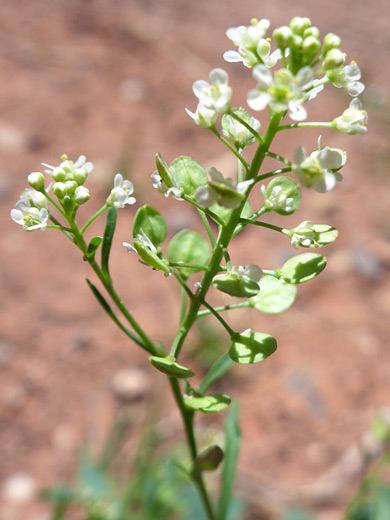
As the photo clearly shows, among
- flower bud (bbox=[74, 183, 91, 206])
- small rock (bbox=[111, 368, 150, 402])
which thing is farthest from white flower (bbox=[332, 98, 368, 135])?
small rock (bbox=[111, 368, 150, 402])

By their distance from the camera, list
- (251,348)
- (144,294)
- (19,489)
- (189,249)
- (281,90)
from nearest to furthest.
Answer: (281,90) → (251,348) → (189,249) → (19,489) → (144,294)

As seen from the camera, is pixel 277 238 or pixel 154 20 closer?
pixel 277 238

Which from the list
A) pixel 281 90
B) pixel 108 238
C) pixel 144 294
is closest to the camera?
pixel 281 90

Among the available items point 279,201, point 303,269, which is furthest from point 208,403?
point 279,201

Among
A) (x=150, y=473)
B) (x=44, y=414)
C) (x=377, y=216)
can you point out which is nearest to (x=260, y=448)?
(x=150, y=473)

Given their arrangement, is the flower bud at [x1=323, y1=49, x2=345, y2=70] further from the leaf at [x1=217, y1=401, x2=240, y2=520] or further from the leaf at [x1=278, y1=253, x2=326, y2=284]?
the leaf at [x1=217, y1=401, x2=240, y2=520]

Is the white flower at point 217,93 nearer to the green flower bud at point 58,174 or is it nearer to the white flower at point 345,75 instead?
the white flower at point 345,75

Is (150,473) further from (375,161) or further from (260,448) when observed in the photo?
(375,161)

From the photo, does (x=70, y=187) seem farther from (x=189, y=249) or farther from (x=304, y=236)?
(x=304, y=236)
